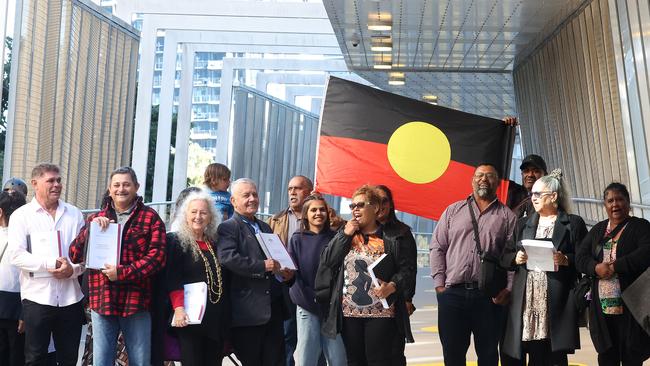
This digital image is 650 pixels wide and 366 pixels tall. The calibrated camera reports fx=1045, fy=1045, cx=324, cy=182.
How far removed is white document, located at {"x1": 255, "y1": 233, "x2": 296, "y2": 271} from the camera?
7.47m

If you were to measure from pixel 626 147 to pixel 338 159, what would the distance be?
30.0 ft

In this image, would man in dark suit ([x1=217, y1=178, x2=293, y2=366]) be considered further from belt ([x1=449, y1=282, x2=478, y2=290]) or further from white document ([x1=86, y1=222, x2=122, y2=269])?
belt ([x1=449, y1=282, x2=478, y2=290])

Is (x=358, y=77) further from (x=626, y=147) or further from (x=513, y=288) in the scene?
(x=513, y=288)

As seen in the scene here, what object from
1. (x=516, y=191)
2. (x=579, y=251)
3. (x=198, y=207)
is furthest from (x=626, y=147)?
(x=198, y=207)

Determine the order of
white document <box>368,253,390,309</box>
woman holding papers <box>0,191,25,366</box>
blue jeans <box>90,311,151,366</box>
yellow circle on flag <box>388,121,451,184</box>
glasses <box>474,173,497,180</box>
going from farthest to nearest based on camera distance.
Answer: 1. yellow circle on flag <box>388,121,451,184</box>
2. glasses <box>474,173,497,180</box>
3. woman holding papers <box>0,191,25,366</box>
4. blue jeans <box>90,311,151,366</box>
5. white document <box>368,253,390,309</box>

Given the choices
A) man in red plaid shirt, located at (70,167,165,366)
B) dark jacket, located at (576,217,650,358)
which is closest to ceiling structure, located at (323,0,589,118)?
dark jacket, located at (576,217,650,358)

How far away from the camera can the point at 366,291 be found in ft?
23.5

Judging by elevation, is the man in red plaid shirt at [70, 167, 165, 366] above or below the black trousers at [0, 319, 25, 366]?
above

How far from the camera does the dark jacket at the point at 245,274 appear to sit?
7.28 metres

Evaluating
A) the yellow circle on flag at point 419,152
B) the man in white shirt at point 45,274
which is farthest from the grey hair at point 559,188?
the man in white shirt at point 45,274

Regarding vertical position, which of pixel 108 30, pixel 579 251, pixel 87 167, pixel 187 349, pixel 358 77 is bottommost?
pixel 187 349

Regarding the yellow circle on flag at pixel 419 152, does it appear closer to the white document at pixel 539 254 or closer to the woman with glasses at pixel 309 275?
the woman with glasses at pixel 309 275

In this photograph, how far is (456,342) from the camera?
8094 mm

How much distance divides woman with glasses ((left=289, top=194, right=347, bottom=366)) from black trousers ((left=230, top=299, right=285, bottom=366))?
409 millimetres
